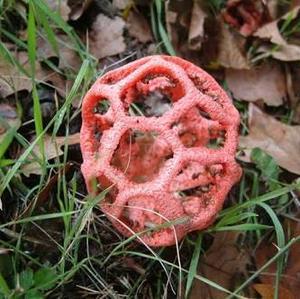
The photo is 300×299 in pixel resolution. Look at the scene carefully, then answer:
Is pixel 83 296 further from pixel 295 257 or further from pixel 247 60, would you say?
pixel 247 60

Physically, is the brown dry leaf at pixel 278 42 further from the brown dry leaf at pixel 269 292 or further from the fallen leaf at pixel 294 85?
the brown dry leaf at pixel 269 292

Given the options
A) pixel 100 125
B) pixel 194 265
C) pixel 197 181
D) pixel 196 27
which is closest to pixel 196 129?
pixel 197 181

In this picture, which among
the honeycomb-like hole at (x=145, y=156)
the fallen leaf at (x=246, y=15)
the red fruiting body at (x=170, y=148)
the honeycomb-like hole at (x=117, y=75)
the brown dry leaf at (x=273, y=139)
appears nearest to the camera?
the red fruiting body at (x=170, y=148)

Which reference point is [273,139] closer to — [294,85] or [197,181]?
[294,85]

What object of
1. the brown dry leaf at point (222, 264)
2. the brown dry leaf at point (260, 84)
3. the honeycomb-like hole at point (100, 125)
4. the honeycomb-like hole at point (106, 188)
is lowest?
the brown dry leaf at point (222, 264)

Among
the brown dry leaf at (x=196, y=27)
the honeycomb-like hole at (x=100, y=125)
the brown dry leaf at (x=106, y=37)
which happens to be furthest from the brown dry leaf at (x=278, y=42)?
the honeycomb-like hole at (x=100, y=125)

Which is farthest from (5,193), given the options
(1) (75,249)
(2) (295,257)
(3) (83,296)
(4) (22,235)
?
(2) (295,257)
